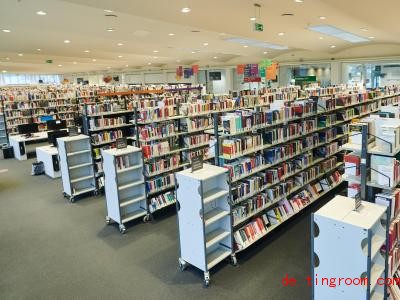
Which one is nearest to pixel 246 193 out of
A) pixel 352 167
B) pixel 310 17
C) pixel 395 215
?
pixel 352 167

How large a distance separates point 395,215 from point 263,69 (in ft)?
37.4

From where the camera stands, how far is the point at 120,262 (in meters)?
4.91

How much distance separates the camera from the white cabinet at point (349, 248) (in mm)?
2963

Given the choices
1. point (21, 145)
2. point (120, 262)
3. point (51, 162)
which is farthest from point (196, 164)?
point (21, 145)

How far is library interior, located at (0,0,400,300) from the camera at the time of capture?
354cm

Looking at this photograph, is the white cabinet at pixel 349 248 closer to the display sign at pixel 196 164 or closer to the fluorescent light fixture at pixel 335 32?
the display sign at pixel 196 164

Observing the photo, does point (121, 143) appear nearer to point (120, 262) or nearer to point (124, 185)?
point (124, 185)

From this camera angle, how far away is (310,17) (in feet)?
27.6

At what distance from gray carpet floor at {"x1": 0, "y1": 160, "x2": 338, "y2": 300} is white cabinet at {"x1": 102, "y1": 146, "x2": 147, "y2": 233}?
0.29m

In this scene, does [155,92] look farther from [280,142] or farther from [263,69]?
[280,142]

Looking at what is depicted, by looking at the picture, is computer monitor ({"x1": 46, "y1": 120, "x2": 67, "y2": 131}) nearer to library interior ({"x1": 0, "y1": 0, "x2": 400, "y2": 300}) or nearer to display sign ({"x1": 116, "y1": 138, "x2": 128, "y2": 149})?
library interior ({"x1": 0, "y1": 0, "x2": 400, "y2": 300})

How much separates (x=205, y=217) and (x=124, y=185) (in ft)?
7.12

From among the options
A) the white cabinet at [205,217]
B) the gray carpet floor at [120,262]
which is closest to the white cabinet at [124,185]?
the gray carpet floor at [120,262]

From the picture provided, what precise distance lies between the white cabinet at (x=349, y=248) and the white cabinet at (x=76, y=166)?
5886 millimetres
